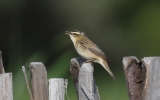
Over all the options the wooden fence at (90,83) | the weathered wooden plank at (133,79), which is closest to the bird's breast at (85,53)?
the wooden fence at (90,83)

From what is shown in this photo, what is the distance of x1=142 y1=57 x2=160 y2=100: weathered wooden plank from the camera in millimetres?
3156

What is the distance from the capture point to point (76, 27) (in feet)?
30.9

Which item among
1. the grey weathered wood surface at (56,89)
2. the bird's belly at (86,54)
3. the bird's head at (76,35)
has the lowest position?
the grey weathered wood surface at (56,89)

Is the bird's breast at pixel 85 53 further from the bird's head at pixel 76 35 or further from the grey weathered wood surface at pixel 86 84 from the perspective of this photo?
the grey weathered wood surface at pixel 86 84

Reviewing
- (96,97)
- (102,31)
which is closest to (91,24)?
(102,31)

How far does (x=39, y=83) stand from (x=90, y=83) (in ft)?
0.94

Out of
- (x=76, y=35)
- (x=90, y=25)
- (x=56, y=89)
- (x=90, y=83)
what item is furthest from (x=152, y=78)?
(x=90, y=25)

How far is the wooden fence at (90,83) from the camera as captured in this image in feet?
10.4

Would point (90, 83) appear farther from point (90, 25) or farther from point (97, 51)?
point (90, 25)

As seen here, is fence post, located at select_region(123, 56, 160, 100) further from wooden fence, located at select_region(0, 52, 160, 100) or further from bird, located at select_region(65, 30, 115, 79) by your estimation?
bird, located at select_region(65, 30, 115, 79)

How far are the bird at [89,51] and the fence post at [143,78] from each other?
2.05 meters

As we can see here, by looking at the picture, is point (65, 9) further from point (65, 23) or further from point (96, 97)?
point (96, 97)

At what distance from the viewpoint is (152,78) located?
316 cm

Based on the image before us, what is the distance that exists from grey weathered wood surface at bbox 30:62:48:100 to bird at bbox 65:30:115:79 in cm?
197
